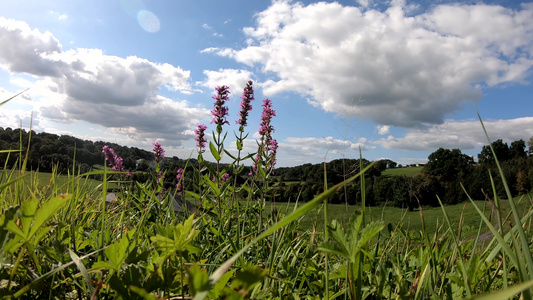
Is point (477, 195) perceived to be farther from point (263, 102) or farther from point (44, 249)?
point (44, 249)

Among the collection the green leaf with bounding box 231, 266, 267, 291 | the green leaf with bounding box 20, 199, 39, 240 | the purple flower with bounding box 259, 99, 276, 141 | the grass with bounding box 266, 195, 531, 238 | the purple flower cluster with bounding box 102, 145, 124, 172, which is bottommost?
the grass with bounding box 266, 195, 531, 238

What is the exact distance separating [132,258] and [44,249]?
1.03 ft

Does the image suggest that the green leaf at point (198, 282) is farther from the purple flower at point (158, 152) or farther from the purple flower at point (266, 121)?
the purple flower at point (158, 152)


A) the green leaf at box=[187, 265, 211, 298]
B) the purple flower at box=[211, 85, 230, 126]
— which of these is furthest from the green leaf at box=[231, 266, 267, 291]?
the purple flower at box=[211, 85, 230, 126]

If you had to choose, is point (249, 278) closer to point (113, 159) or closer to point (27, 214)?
point (27, 214)

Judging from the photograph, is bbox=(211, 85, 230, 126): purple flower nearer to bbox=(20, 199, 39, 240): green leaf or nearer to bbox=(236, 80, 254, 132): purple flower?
bbox=(236, 80, 254, 132): purple flower

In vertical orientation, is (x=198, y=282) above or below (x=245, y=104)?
below

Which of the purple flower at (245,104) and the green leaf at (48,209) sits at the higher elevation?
the purple flower at (245,104)

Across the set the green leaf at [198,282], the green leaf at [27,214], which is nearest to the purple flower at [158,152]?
the green leaf at [27,214]

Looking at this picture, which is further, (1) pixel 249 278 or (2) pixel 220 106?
(2) pixel 220 106

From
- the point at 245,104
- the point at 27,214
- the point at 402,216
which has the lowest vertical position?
the point at 402,216

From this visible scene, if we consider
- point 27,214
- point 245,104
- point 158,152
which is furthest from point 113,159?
point 27,214

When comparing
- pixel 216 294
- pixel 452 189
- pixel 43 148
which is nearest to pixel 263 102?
pixel 216 294

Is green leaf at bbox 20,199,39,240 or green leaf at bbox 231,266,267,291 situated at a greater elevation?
green leaf at bbox 20,199,39,240
